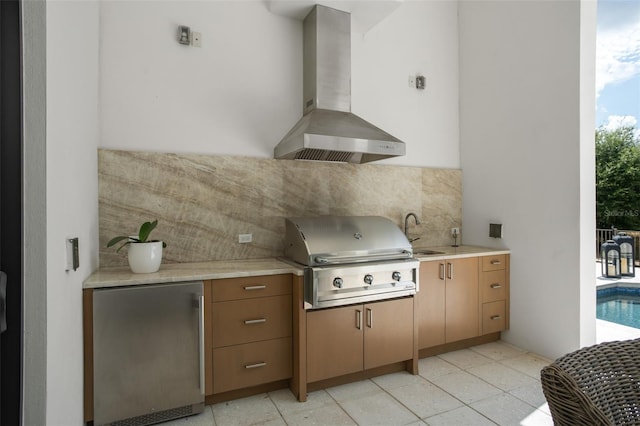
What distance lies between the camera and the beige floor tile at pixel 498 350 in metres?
2.92

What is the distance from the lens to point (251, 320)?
2.20 m

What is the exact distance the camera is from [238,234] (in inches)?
107

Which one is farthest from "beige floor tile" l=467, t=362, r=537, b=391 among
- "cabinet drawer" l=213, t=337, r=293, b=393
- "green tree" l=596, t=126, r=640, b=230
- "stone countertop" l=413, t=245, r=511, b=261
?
"green tree" l=596, t=126, r=640, b=230

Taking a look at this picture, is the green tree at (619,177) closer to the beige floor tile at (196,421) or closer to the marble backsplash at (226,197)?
the marble backsplash at (226,197)

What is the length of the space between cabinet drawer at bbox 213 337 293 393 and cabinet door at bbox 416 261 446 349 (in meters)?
1.15

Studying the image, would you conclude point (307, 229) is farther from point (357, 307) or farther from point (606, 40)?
point (606, 40)

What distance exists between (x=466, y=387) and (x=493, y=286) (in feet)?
3.57

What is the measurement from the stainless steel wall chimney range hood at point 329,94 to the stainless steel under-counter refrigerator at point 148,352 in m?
1.31

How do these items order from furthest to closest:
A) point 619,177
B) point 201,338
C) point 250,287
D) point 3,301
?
point 619,177, point 250,287, point 201,338, point 3,301

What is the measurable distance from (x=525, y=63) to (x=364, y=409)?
3.12 metres

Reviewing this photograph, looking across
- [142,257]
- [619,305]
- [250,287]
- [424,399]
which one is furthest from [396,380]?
[619,305]

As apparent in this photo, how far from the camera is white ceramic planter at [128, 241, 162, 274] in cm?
208

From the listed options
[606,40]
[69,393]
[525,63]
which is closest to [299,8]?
[525,63]

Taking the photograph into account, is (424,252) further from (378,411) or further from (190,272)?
(190,272)
